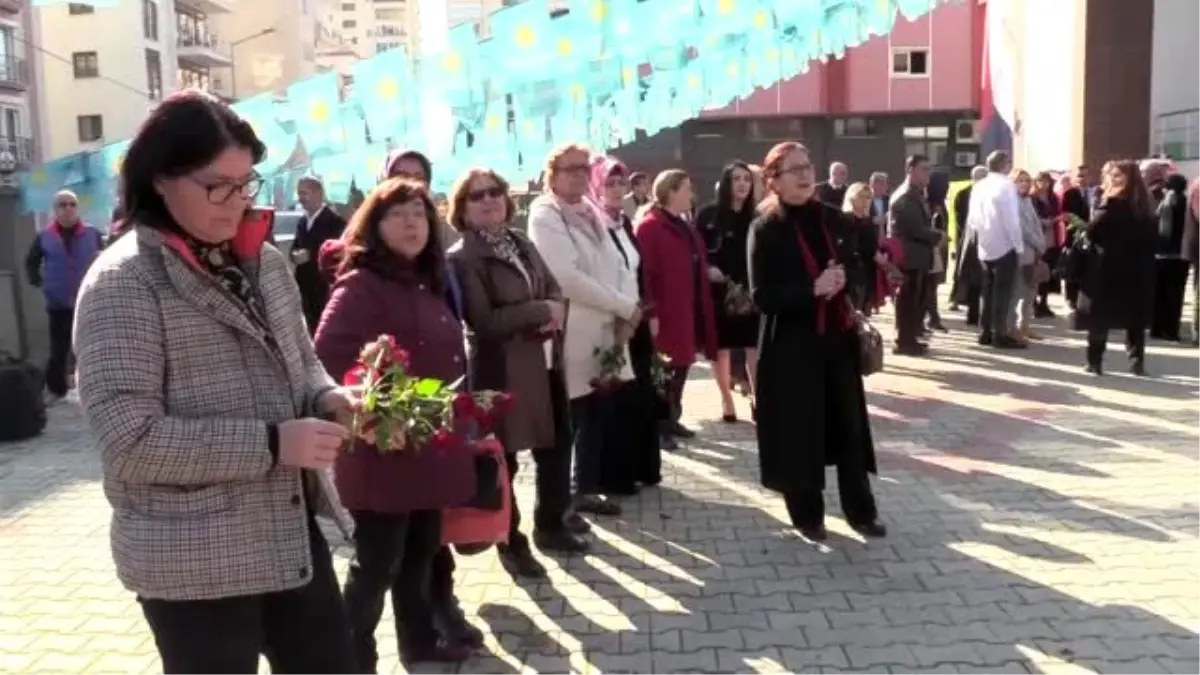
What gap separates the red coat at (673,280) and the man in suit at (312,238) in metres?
3.46

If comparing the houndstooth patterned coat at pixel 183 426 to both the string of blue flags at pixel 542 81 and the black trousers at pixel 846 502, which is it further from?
the string of blue flags at pixel 542 81

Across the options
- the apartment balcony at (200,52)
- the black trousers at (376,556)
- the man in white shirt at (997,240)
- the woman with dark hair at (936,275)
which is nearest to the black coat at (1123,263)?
the man in white shirt at (997,240)

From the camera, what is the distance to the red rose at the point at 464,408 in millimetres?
3531

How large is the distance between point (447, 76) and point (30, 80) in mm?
44855

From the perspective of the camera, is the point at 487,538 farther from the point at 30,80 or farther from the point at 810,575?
the point at 30,80

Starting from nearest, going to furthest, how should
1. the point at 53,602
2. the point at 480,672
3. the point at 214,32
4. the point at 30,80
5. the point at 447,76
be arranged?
the point at 480,672
the point at 53,602
the point at 447,76
the point at 30,80
the point at 214,32

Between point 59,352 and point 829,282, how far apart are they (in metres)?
8.10

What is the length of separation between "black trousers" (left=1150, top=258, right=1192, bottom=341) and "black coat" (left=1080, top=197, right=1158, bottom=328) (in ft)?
8.12

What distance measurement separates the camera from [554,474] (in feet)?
18.7

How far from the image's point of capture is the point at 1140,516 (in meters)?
6.23

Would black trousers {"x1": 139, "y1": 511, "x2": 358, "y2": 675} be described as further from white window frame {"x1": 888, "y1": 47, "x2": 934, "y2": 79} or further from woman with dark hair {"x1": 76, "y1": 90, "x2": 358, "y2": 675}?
white window frame {"x1": 888, "y1": 47, "x2": 934, "y2": 79}

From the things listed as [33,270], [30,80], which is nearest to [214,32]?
[30,80]

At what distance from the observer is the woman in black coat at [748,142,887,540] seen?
5.65 meters

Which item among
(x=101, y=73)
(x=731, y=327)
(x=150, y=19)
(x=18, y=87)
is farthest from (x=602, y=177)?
(x=150, y=19)
